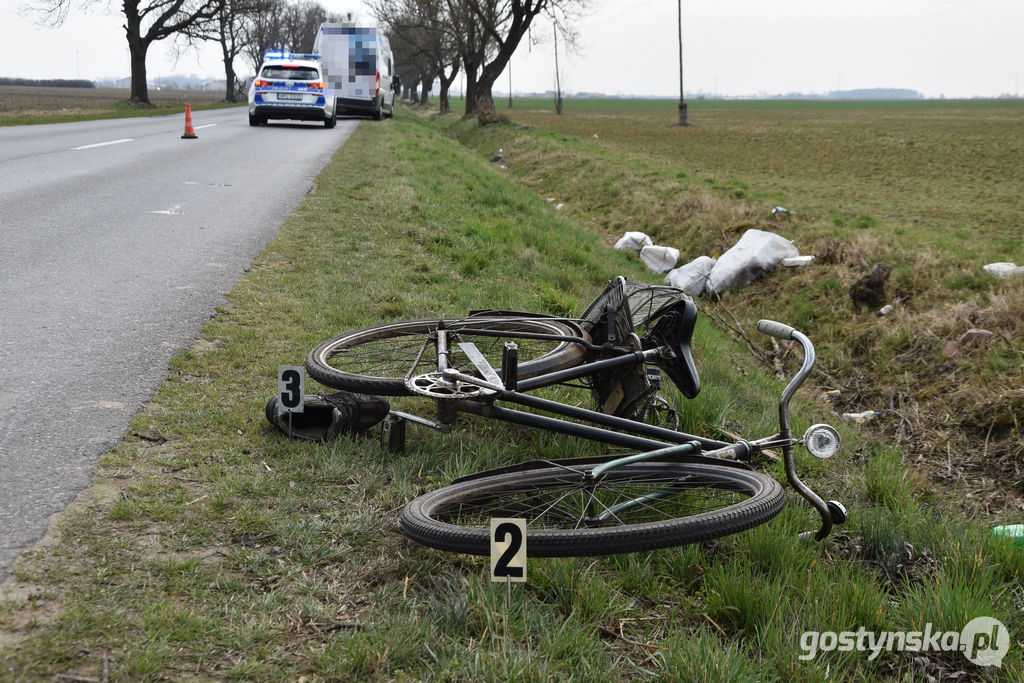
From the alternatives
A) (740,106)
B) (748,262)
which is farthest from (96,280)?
(740,106)

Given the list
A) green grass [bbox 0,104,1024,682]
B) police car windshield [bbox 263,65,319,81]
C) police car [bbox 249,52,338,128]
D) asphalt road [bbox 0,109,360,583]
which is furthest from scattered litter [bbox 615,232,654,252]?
police car windshield [bbox 263,65,319,81]

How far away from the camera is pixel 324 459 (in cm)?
321

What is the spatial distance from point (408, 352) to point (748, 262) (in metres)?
6.98

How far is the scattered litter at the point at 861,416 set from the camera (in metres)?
6.39

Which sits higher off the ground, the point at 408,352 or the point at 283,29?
the point at 283,29

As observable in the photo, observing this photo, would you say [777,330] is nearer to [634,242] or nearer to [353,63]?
[634,242]

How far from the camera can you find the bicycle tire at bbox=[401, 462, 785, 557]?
7.63ft

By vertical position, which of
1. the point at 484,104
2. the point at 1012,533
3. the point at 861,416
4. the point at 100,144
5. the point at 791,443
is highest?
the point at 484,104

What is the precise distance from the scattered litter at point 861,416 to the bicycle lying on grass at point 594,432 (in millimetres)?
3083

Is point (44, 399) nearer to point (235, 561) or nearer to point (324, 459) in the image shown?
point (324, 459)

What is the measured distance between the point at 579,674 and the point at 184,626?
3.52ft

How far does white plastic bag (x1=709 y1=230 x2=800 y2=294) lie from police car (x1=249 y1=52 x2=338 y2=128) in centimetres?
1527

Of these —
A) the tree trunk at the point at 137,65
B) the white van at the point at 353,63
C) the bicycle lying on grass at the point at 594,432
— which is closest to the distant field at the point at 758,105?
the tree trunk at the point at 137,65

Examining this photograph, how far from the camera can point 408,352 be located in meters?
4.04
